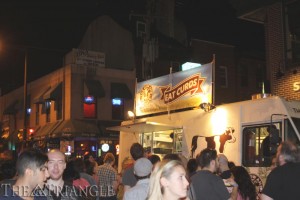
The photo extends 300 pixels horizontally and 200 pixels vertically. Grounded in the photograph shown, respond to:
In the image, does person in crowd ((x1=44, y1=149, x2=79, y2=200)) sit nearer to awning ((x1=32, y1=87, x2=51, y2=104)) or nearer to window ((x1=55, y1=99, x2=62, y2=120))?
window ((x1=55, y1=99, x2=62, y2=120))

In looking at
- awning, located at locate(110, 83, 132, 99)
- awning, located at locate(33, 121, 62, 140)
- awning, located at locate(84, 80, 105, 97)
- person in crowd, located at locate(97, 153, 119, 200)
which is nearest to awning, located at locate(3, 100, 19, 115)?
awning, located at locate(33, 121, 62, 140)

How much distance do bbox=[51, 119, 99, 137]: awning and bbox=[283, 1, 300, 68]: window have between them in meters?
17.8

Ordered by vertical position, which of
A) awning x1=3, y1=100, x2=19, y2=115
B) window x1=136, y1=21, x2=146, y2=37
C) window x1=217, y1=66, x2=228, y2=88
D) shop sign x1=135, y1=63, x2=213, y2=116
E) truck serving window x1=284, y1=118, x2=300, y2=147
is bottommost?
truck serving window x1=284, y1=118, x2=300, y2=147

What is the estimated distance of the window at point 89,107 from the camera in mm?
30875

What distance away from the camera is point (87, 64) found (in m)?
31.4

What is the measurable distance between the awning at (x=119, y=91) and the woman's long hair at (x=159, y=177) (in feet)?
90.4

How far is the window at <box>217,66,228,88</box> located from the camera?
101 ft

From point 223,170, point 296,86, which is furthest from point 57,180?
point 296,86

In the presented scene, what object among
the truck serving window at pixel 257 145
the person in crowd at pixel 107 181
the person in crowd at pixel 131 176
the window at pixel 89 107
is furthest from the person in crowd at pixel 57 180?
the window at pixel 89 107

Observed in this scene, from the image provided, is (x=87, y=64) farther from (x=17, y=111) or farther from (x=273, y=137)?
(x=273, y=137)

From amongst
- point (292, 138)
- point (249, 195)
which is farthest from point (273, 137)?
point (249, 195)

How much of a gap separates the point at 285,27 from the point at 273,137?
22.1ft

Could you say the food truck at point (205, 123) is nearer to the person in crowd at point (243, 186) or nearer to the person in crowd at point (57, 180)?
the person in crowd at point (243, 186)

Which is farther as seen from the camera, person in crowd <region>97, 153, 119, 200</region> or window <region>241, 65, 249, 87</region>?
window <region>241, 65, 249, 87</region>
